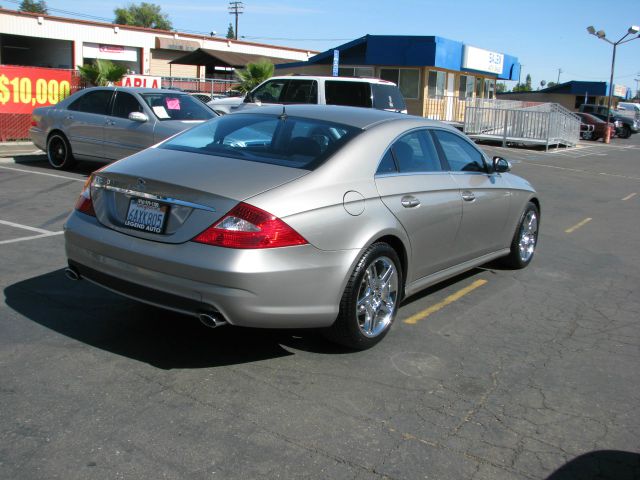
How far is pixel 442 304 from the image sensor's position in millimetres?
5938

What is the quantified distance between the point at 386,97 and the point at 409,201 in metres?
12.1

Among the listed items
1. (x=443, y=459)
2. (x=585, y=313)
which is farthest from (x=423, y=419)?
(x=585, y=313)

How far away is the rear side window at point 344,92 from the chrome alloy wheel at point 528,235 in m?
9.39

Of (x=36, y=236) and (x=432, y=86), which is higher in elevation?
(x=432, y=86)

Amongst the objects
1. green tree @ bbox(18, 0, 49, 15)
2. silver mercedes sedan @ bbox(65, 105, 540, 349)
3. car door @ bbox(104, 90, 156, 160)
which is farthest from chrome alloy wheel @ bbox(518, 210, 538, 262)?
green tree @ bbox(18, 0, 49, 15)

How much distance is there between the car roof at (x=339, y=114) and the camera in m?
5.10

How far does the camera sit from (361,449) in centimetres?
342

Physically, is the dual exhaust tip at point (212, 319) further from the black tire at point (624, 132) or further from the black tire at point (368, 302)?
the black tire at point (624, 132)

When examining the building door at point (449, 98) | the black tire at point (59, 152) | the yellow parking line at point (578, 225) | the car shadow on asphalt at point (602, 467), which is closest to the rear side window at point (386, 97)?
the yellow parking line at point (578, 225)

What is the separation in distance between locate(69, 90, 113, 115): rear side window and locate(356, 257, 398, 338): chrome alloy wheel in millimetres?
8701

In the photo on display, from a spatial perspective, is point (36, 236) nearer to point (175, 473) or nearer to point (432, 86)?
point (175, 473)

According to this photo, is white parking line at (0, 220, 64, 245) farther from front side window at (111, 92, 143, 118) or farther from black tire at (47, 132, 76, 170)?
black tire at (47, 132, 76, 170)

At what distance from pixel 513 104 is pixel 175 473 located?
35.1m

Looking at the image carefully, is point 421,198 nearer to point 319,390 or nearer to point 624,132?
point 319,390
